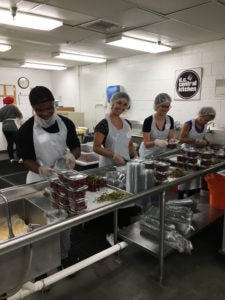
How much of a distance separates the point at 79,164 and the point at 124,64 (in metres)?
2.50

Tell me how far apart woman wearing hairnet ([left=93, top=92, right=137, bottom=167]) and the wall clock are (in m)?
5.51

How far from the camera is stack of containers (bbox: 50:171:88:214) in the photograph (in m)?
1.24

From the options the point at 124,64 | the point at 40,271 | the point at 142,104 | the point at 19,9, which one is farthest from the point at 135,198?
the point at 124,64

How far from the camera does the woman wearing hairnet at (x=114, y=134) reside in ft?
7.52

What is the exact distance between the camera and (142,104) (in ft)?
17.1

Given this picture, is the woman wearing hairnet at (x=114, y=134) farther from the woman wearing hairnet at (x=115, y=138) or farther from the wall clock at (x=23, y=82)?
the wall clock at (x=23, y=82)

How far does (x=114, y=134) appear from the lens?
2.35 meters

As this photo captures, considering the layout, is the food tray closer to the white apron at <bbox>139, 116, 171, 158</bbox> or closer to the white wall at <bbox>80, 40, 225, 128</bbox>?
the white apron at <bbox>139, 116, 171, 158</bbox>

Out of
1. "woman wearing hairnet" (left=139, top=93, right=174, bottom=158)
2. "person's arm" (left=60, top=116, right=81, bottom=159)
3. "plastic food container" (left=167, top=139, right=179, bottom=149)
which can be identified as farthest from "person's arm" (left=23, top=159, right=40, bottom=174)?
"plastic food container" (left=167, top=139, right=179, bottom=149)

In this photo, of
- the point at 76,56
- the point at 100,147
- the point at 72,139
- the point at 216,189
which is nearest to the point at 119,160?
the point at 100,147

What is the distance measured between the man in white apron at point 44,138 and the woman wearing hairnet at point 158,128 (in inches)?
42.1

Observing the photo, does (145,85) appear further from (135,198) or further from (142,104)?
(135,198)

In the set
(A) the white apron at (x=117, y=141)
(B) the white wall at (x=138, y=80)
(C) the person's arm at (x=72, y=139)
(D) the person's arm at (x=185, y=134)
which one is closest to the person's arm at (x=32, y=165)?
(C) the person's arm at (x=72, y=139)

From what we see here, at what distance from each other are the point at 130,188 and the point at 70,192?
0.45 meters
